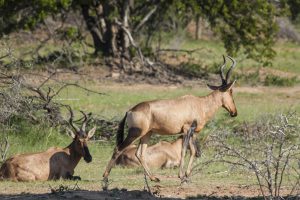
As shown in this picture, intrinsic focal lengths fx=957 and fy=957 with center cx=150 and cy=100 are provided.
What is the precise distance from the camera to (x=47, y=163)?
46.6 ft

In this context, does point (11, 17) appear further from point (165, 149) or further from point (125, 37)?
point (165, 149)

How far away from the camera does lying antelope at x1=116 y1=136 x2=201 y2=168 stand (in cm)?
1574

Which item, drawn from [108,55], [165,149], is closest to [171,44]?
[108,55]

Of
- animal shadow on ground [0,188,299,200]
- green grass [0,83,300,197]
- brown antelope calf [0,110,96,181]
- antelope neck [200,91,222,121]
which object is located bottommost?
green grass [0,83,300,197]

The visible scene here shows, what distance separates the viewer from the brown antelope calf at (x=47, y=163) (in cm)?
1388

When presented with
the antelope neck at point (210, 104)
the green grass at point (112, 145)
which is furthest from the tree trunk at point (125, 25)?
the antelope neck at point (210, 104)

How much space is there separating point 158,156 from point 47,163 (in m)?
2.45

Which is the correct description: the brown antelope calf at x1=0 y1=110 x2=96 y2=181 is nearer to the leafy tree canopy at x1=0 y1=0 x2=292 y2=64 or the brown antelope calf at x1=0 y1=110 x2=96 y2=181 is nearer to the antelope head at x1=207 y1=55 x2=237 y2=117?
the antelope head at x1=207 y1=55 x2=237 y2=117

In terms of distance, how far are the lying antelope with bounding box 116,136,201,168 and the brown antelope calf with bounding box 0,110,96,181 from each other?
1009 mm

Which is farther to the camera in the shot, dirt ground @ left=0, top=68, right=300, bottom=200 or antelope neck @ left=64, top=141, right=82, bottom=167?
antelope neck @ left=64, top=141, right=82, bottom=167

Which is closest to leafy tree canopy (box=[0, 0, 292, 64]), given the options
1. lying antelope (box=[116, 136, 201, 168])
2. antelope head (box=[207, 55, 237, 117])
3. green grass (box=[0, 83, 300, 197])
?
green grass (box=[0, 83, 300, 197])

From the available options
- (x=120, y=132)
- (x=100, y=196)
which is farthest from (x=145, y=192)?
(x=120, y=132)

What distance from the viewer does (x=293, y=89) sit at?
28.1m

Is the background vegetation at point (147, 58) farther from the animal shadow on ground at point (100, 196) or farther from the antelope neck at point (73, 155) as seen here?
the animal shadow on ground at point (100, 196)
